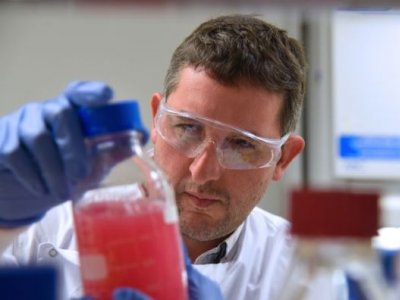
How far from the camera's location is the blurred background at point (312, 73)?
95.6 inches

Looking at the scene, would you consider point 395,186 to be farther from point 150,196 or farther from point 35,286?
point 35,286

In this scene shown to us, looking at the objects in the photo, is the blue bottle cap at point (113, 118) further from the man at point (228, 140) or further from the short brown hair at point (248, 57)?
the short brown hair at point (248, 57)

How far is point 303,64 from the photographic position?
1620 mm

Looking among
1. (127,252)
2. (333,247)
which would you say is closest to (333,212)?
(333,247)

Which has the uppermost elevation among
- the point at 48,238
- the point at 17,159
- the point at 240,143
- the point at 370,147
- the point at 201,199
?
the point at 17,159

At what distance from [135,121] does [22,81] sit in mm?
1894

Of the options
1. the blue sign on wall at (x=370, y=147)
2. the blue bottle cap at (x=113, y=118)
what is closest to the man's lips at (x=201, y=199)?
the blue bottle cap at (x=113, y=118)

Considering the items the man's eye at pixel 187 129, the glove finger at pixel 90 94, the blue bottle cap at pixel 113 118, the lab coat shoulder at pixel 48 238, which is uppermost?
the glove finger at pixel 90 94

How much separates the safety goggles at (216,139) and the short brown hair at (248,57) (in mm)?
147

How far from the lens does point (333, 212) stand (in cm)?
62

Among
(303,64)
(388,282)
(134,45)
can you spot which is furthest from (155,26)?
(388,282)

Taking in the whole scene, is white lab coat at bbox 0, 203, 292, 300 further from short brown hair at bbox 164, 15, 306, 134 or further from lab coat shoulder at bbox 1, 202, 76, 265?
short brown hair at bbox 164, 15, 306, 134

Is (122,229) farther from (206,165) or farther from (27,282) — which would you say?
(206,165)

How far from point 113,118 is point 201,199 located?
0.69 metres
